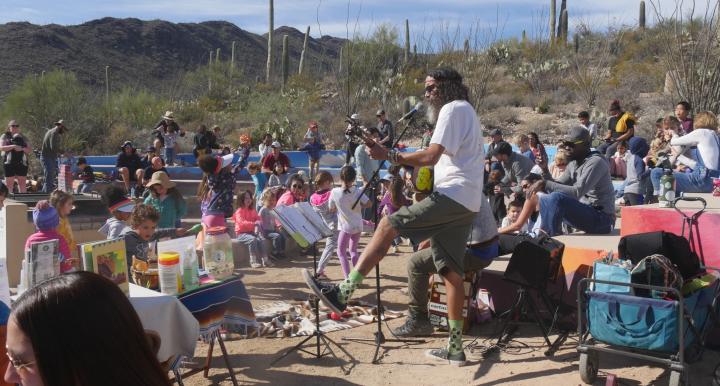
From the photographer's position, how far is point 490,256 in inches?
227

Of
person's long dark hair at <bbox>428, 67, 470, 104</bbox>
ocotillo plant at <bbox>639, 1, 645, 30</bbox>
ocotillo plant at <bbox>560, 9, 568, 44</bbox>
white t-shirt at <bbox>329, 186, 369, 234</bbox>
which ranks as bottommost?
white t-shirt at <bbox>329, 186, 369, 234</bbox>

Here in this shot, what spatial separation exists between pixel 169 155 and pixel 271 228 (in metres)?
10.4

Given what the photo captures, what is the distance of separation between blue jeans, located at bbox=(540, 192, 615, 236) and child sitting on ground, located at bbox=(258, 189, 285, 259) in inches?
165

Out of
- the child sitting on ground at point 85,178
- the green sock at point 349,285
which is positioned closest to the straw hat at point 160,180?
the green sock at point 349,285

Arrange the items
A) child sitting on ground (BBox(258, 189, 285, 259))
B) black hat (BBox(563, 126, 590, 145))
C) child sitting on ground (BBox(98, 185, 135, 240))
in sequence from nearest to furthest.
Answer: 1. child sitting on ground (BBox(98, 185, 135, 240))
2. black hat (BBox(563, 126, 590, 145))
3. child sitting on ground (BBox(258, 189, 285, 259))

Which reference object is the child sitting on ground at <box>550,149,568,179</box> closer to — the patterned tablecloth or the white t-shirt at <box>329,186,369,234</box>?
the white t-shirt at <box>329,186,369,234</box>

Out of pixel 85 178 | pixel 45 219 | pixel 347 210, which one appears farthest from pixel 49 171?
pixel 45 219

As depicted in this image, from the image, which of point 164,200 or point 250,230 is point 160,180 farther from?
point 250,230

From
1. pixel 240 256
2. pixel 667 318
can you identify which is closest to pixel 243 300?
pixel 667 318

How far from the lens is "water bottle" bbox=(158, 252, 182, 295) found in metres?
4.30

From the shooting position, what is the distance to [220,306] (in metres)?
4.68

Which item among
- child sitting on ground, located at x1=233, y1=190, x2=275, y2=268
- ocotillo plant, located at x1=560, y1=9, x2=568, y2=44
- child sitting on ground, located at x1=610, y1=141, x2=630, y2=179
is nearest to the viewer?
child sitting on ground, located at x1=233, y1=190, x2=275, y2=268

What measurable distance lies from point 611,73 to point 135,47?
53.8 m

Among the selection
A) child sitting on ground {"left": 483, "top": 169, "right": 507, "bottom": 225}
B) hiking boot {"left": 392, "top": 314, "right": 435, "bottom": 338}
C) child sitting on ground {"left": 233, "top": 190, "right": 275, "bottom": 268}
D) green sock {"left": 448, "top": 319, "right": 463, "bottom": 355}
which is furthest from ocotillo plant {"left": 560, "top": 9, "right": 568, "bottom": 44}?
green sock {"left": 448, "top": 319, "right": 463, "bottom": 355}
